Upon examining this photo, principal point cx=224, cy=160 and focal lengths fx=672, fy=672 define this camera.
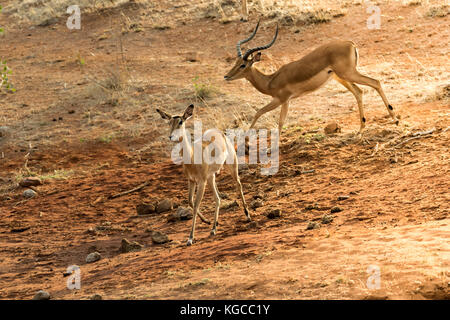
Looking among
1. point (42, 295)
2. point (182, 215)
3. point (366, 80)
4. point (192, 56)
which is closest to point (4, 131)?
point (192, 56)

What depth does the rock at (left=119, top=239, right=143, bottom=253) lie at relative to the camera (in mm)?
8406

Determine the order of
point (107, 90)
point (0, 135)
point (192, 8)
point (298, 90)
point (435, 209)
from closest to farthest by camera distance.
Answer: point (435, 209) → point (298, 90) → point (0, 135) → point (107, 90) → point (192, 8)

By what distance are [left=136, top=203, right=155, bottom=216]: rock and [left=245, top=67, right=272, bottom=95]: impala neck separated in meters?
3.26

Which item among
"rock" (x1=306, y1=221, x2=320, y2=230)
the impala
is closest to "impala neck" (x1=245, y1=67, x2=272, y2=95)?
the impala

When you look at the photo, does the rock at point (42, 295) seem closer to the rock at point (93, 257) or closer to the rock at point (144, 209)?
the rock at point (93, 257)

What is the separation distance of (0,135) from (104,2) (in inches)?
377

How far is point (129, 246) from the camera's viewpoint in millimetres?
8414

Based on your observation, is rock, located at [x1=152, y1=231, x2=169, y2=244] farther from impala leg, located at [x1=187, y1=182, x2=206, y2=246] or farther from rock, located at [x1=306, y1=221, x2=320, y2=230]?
rock, located at [x1=306, y1=221, x2=320, y2=230]

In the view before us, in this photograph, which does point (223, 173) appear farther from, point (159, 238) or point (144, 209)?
point (159, 238)

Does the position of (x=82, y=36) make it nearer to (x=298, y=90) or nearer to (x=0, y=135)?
(x=0, y=135)

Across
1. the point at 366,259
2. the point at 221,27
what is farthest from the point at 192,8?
the point at 366,259

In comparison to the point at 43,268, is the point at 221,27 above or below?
above

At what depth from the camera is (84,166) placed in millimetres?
12484

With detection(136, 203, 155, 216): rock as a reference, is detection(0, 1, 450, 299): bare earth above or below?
above
